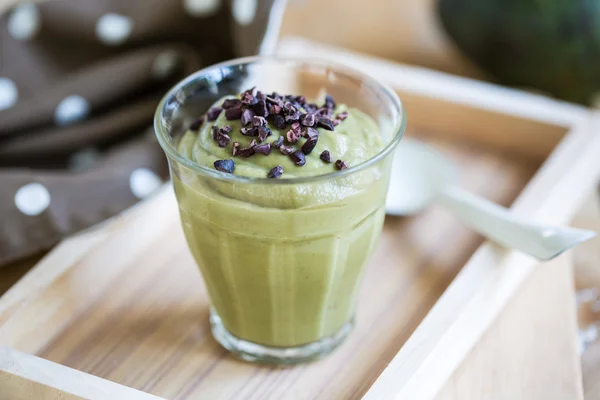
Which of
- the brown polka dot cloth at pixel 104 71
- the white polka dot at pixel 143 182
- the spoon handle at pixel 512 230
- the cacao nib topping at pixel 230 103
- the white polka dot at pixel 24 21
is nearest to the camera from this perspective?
the cacao nib topping at pixel 230 103

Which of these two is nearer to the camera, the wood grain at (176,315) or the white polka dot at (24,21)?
the wood grain at (176,315)

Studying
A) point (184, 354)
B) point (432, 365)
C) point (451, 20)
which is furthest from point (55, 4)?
point (432, 365)

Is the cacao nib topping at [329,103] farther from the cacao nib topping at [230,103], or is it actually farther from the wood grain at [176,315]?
the wood grain at [176,315]

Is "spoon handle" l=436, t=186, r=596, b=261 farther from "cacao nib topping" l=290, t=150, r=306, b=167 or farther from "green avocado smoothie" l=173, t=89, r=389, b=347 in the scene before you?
"cacao nib topping" l=290, t=150, r=306, b=167

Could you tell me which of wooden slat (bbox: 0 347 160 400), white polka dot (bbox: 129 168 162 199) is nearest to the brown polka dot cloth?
white polka dot (bbox: 129 168 162 199)

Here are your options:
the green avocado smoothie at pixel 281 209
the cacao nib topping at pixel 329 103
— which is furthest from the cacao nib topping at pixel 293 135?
the cacao nib topping at pixel 329 103

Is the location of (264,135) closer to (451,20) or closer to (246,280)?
(246,280)

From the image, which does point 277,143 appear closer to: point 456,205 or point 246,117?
point 246,117
